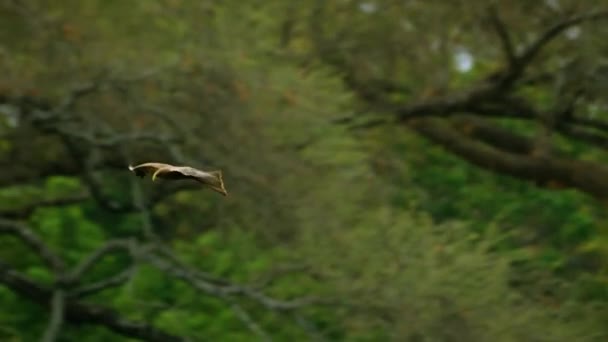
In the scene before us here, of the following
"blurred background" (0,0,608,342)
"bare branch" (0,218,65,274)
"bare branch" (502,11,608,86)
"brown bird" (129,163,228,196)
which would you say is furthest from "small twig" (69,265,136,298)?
"brown bird" (129,163,228,196)

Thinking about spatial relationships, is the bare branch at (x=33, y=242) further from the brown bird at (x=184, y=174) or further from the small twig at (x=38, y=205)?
the brown bird at (x=184, y=174)

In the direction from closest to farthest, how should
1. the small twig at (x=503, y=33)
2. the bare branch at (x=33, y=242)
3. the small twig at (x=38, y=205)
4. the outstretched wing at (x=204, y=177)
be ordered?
the outstretched wing at (x=204, y=177) → the bare branch at (x=33, y=242) → the small twig at (x=38, y=205) → the small twig at (x=503, y=33)

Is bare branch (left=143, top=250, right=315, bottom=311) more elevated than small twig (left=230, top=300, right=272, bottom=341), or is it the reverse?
bare branch (left=143, top=250, right=315, bottom=311)

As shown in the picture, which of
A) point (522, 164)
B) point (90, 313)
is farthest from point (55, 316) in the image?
point (522, 164)

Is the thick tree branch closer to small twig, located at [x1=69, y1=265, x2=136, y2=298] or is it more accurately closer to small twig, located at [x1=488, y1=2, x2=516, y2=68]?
small twig, located at [x1=488, y1=2, x2=516, y2=68]

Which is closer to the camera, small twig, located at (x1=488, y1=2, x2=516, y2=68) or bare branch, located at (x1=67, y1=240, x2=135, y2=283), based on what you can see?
bare branch, located at (x1=67, y1=240, x2=135, y2=283)

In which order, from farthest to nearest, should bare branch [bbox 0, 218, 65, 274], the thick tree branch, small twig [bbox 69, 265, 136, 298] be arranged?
the thick tree branch < bare branch [bbox 0, 218, 65, 274] < small twig [bbox 69, 265, 136, 298]

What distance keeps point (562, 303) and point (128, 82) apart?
221cm

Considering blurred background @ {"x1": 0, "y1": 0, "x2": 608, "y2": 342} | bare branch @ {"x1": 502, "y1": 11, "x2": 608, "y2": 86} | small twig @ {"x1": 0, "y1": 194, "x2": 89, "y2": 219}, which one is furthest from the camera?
small twig @ {"x1": 0, "y1": 194, "x2": 89, "y2": 219}

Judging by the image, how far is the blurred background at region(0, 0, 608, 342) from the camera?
6043 mm

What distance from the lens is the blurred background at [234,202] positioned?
6.04 m

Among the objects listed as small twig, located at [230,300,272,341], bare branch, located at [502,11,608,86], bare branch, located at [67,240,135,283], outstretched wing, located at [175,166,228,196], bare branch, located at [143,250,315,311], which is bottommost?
outstretched wing, located at [175,166,228,196]

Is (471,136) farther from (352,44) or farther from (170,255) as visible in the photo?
(170,255)

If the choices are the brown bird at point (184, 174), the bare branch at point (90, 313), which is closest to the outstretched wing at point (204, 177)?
the brown bird at point (184, 174)
